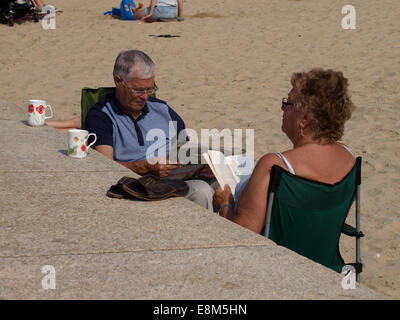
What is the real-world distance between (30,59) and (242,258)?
33.5 feet

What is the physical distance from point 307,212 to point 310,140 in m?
0.34

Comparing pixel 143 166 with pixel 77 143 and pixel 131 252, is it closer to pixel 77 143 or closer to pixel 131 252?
pixel 77 143

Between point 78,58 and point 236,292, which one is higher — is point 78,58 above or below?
above

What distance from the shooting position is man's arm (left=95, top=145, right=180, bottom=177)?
4.07 metres

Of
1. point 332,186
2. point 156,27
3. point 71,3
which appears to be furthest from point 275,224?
point 71,3

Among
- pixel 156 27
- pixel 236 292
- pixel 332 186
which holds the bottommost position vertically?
pixel 236 292

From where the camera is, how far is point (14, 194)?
11.0 ft

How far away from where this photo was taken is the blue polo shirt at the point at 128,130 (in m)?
4.36

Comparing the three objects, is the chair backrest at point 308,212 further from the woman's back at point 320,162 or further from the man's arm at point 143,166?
the man's arm at point 143,166

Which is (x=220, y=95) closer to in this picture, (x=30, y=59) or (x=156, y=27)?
(x=30, y=59)

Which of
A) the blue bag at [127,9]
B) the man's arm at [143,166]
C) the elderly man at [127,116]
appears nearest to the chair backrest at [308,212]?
the man's arm at [143,166]

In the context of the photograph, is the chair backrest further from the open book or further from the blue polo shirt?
the blue polo shirt

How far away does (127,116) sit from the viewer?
4.49 meters

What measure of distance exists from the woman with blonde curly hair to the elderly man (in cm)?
132
